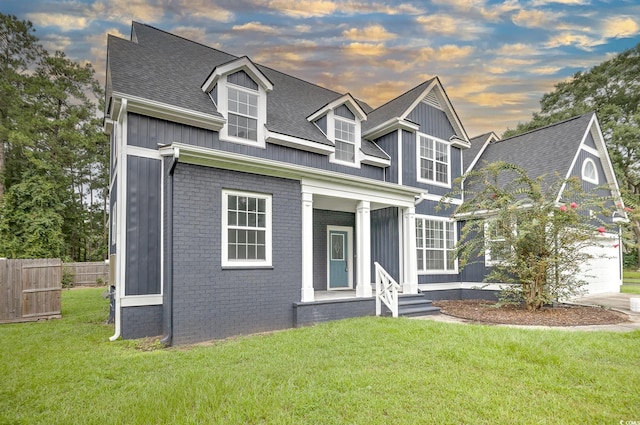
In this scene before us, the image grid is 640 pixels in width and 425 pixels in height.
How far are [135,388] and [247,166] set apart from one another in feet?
14.3

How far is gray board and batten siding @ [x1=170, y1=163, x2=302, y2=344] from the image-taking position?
20.5 feet

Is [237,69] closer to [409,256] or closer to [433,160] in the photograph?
[409,256]

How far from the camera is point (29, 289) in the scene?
898cm

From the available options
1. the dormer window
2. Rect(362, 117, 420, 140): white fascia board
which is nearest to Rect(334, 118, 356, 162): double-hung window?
Rect(362, 117, 420, 140): white fascia board

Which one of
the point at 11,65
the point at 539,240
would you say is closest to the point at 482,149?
the point at 539,240

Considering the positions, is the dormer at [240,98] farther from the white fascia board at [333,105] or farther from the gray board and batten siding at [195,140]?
the white fascia board at [333,105]

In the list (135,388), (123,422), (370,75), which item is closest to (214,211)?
(135,388)

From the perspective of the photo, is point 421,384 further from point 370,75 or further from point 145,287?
point 370,75

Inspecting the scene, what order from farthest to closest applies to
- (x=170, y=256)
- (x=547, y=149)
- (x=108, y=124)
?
(x=547, y=149), (x=108, y=124), (x=170, y=256)

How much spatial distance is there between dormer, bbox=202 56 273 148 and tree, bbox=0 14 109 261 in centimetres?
1554

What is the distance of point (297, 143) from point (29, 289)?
7.98m

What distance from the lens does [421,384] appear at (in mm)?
3912

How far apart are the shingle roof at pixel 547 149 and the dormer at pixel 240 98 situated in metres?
7.90

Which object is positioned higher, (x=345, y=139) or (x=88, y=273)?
(x=345, y=139)
